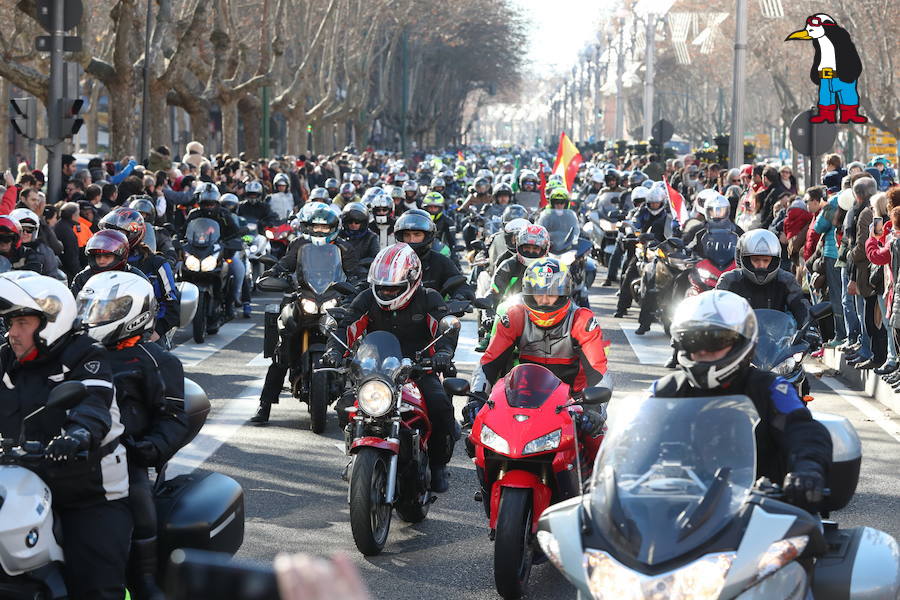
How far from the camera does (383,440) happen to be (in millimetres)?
7555

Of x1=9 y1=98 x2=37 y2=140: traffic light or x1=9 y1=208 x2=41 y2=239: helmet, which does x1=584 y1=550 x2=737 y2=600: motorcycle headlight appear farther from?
x1=9 y1=98 x2=37 y2=140: traffic light

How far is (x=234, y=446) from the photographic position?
10578 millimetres

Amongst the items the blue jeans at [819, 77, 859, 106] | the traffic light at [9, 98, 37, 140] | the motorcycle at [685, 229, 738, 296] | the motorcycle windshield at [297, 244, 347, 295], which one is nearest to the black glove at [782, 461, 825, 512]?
the motorcycle windshield at [297, 244, 347, 295]

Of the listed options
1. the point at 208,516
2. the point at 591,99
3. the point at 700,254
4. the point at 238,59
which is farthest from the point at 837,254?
the point at 591,99

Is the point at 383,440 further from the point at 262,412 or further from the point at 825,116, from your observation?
the point at 825,116

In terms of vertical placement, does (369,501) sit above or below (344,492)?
above

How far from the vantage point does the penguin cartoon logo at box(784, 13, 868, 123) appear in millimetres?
21969

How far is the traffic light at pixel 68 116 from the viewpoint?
17.3 m

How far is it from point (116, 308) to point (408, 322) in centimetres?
303

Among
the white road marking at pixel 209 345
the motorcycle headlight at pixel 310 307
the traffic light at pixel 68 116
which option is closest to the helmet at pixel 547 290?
the motorcycle headlight at pixel 310 307

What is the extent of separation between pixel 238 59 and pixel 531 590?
131 feet

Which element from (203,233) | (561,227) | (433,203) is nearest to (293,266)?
(203,233)

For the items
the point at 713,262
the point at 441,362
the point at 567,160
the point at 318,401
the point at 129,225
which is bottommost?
the point at 318,401

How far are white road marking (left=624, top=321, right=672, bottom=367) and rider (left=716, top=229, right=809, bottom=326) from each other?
5.17m
